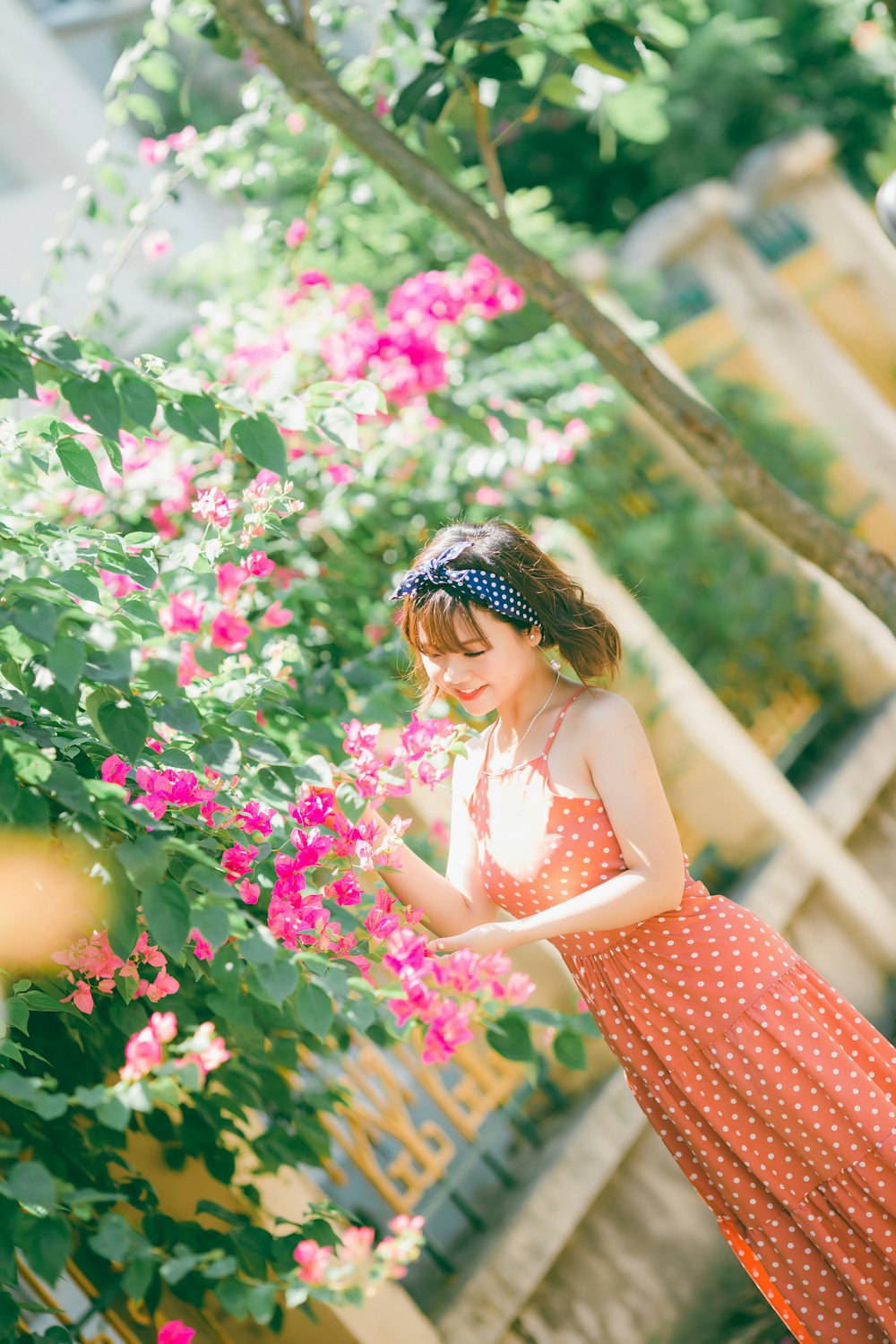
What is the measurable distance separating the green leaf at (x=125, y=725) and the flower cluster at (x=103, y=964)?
1.07 feet

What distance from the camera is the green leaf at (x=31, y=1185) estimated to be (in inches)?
42.7

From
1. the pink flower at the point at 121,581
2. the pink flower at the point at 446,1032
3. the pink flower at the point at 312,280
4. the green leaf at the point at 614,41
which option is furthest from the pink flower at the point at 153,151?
the pink flower at the point at 446,1032

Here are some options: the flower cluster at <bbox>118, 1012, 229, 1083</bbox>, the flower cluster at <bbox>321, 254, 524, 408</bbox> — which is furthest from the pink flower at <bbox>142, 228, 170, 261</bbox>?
the flower cluster at <bbox>118, 1012, 229, 1083</bbox>

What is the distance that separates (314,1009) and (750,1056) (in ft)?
3.21

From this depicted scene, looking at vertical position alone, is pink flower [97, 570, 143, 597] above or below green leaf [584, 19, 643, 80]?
below

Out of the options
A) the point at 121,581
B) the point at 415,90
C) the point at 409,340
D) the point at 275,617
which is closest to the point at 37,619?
the point at 121,581

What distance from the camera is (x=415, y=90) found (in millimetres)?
2438

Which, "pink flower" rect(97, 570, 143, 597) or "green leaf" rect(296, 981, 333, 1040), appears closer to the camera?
"green leaf" rect(296, 981, 333, 1040)

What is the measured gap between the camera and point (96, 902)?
146 centimetres

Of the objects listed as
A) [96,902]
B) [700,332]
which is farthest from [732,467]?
[700,332]

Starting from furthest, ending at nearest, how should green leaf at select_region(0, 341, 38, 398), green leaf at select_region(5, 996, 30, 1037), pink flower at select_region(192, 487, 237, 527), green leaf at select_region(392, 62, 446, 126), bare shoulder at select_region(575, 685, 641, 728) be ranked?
green leaf at select_region(392, 62, 446, 126) < bare shoulder at select_region(575, 685, 641, 728) < pink flower at select_region(192, 487, 237, 527) < green leaf at select_region(5, 996, 30, 1037) < green leaf at select_region(0, 341, 38, 398)

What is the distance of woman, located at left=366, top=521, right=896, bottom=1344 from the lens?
185 centimetres

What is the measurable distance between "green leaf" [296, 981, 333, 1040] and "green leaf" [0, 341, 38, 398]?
795mm

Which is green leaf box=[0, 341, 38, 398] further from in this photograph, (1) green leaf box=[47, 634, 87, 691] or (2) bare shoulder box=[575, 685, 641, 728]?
(2) bare shoulder box=[575, 685, 641, 728]
